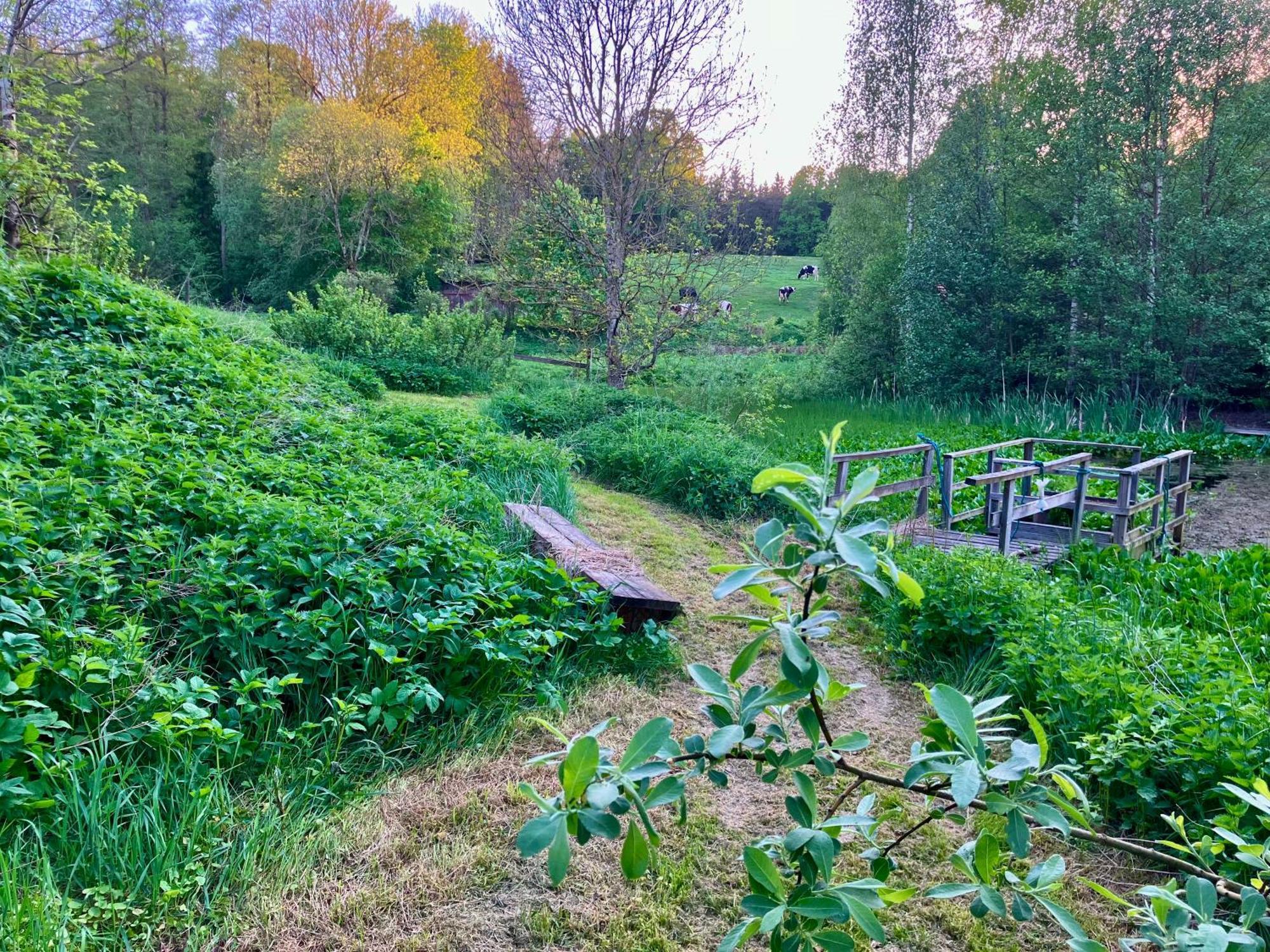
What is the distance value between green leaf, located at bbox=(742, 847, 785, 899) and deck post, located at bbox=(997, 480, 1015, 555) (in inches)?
209

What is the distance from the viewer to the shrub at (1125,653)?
2795 mm

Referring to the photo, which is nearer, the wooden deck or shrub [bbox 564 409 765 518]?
the wooden deck

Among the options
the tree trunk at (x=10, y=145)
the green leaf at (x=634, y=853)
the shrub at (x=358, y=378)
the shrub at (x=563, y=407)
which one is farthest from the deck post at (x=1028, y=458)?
the tree trunk at (x=10, y=145)

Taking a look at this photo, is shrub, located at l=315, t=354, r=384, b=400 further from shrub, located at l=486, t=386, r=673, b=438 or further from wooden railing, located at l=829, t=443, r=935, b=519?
wooden railing, located at l=829, t=443, r=935, b=519

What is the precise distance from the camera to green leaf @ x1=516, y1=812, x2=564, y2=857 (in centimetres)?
72

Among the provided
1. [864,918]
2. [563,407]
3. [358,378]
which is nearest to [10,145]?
[358,378]

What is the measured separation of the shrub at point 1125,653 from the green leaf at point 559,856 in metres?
2.08

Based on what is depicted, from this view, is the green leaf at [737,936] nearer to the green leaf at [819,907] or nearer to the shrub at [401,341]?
the green leaf at [819,907]

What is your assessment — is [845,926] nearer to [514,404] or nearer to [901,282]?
[514,404]

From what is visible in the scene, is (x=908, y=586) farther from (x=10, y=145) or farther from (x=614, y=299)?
(x=614, y=299)

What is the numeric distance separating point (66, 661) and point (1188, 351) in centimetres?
1545

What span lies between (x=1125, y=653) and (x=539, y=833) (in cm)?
362

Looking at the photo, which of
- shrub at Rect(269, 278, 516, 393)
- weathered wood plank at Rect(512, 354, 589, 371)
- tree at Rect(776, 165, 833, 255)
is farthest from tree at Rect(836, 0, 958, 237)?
shrub at Rect(269, 278, 516, 393)

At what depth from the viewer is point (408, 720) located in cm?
288
